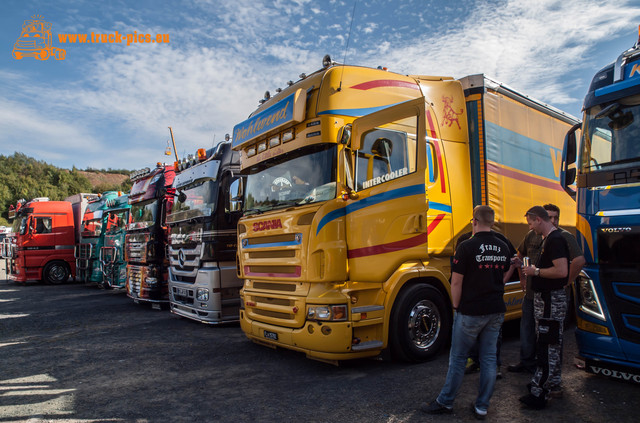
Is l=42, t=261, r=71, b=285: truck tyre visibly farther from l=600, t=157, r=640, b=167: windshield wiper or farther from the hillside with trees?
the hillside with trees

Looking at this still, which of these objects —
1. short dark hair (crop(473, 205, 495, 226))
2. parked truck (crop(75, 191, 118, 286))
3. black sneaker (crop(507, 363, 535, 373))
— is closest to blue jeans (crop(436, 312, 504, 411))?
short dark hair (crop(473, 205, 495, 226))

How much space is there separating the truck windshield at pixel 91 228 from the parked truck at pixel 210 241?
28.9ft

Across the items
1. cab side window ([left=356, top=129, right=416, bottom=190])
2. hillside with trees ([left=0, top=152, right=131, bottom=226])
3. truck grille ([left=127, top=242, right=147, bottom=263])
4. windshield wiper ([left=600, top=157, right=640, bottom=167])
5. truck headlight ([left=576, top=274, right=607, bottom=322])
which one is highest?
hillside with trees ([left=0, top=152, right=131, bottom=226])

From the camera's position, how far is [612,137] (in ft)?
13.9

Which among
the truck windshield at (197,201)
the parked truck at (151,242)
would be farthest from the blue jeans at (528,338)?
the parked truck at (151,242)

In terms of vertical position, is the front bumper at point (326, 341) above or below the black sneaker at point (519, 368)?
above

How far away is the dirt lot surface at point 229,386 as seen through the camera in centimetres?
390

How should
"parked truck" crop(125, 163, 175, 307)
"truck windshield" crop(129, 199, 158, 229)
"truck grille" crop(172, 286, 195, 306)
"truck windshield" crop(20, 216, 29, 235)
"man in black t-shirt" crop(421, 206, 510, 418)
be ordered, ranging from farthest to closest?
"truck windshield" crop(20, 216, 29, 235), "truck windshield" crop(129, 199, 158, 229), "parked truck" crop(125, 163, 175, 307), "truck grille" crop(172, 286, 195, 306), "man in black t-shirt" crop(421, 206, 510, 418)

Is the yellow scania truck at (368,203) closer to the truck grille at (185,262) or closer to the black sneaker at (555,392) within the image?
the black sneaker at (555,392)

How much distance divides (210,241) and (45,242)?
1410 centimetres

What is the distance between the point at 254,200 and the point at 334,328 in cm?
232

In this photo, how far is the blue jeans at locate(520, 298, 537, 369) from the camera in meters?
4.76

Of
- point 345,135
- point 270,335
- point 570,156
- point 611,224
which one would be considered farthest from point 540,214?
point 270,335

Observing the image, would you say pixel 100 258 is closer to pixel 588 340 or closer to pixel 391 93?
pixel 391 93
